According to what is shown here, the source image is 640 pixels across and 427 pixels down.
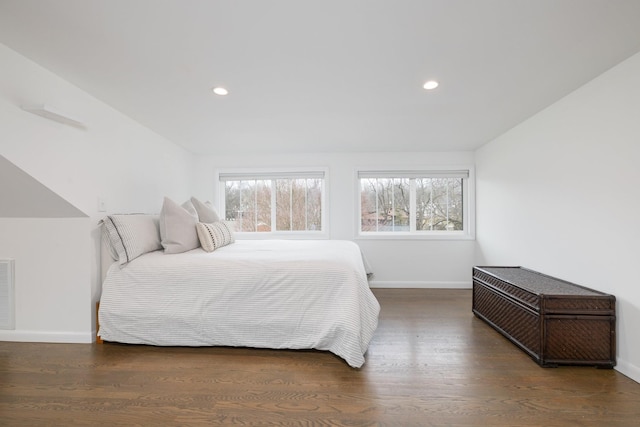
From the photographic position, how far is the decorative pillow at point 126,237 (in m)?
2.18

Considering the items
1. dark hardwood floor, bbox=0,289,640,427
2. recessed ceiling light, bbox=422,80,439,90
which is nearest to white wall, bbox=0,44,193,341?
dark hardwood floor, bbox=0,289,640,427

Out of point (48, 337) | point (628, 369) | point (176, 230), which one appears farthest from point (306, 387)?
point (48, 337)

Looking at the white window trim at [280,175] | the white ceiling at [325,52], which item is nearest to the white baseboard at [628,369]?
the white ceiling at [325,52]

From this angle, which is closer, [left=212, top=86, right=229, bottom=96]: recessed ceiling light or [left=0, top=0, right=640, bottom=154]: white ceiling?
[left=0, top=0, right=640, bottom=154]: white ceiling

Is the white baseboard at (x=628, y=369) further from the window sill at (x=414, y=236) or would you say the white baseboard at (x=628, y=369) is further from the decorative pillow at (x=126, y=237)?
the decorative pillow at (x=126, y=237)

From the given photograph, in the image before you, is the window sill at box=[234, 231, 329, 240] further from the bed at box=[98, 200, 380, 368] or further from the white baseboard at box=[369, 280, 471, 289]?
the bed at box=[98, 200, 380, 368]

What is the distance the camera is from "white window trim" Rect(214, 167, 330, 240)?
4.01 m

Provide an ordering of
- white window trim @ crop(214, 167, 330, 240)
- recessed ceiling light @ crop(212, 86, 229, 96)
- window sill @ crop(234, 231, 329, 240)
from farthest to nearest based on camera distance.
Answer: window sill @ crop(234, 231, 329, 240) < white window trim @ crop(214, 167, 330, 240) < recessed ceiling light @ crop(212, 86, 229, 96)

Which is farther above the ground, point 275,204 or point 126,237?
point 275,204

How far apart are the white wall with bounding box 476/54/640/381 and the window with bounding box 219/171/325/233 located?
8.08 ft

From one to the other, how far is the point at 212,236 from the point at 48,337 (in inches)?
57.2

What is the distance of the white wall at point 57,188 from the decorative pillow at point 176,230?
1.56 feet

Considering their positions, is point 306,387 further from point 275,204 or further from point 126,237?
point 275,204

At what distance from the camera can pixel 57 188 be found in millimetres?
1984
